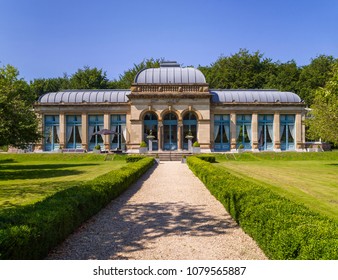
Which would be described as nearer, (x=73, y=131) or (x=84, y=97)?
(x=73, y=131)

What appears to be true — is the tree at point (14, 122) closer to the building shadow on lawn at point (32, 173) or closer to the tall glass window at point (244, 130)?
the building shadow on lawn at point (32, 173)

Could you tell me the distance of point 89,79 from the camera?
6244 cm

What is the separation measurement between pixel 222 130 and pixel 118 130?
539 inches

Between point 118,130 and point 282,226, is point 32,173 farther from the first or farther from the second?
point 118,130

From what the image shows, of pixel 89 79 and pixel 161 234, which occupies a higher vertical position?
pixel 89 79

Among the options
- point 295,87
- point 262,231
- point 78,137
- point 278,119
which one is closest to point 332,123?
point 278,119

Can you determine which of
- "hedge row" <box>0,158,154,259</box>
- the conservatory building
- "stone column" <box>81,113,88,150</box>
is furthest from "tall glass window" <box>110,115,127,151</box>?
"hedge row" <box>0,158,154,259</box>

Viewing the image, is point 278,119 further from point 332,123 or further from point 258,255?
point 258,255

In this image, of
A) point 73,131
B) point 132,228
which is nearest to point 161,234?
point 132,228

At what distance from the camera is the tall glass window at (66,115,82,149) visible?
4195 centimetres

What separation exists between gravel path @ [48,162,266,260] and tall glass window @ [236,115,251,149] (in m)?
30.6

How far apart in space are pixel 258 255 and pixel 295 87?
59.2 meters

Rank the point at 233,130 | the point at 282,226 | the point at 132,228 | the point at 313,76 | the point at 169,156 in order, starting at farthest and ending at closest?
the point at 313,76 < the point at 233,130 < the point at 169,156 < the point at 132,228 < the point at 282,226

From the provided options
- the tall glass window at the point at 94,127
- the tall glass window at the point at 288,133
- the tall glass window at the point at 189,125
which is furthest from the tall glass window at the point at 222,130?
the tall glass window at the point at 94,127
